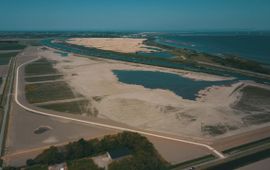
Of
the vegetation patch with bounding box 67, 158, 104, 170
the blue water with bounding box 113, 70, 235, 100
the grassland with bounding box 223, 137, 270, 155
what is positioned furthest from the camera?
the blue water with bounding box 113, 70, 235, 100

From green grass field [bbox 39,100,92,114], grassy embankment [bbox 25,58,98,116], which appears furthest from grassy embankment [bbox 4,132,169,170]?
green grass field [bbox 39,100,92,114]

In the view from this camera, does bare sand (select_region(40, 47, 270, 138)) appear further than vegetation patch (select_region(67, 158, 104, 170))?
Yes

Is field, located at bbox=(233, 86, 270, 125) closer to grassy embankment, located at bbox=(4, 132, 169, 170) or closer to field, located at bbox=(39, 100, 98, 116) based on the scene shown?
grassy embankment, located at bbox=(4, 132, 169, 170)

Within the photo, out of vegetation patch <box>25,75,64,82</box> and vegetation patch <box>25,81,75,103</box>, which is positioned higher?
vegetation patch <box>25,75,64,82</box>

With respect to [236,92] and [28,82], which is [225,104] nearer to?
[236,92]

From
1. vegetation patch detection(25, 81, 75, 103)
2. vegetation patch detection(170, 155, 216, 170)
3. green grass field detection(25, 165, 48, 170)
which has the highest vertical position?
vegetation patch detection(25, 81, 75, 103)

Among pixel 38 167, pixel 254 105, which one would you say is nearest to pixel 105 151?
pixel 38 167
